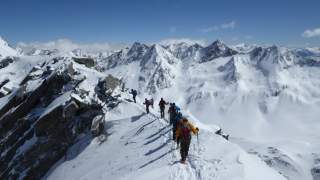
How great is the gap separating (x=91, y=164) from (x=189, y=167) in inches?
635

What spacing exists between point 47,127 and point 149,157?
2229cm

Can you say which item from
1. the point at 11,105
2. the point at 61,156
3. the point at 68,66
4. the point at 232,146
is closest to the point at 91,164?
the point at 61,156

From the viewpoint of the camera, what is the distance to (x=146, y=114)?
50375 mm


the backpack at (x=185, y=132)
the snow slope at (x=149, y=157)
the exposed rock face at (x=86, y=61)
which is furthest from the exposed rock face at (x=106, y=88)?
the backpack at (x=185, y=132)

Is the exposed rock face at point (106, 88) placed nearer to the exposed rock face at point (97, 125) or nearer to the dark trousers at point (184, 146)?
the exposed rock face at point (97, 125)

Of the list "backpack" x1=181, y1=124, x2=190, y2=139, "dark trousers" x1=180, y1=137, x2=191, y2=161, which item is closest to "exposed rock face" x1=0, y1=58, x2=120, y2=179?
"dark trousers" x1=180, y1=137, x2=191, y2=161

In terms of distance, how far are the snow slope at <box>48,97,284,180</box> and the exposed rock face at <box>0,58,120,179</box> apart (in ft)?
8.34

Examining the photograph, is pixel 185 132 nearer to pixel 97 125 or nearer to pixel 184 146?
pixel 184 146

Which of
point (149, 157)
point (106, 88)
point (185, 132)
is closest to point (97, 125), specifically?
point (106, 88)

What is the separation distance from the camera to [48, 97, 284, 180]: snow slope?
25672 millimetres

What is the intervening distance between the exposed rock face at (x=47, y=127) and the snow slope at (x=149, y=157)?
2543 millimetres

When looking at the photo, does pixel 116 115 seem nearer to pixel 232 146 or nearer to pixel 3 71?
pixel 232 146

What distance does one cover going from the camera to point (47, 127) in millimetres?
49250

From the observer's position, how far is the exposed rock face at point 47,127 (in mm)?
46781
